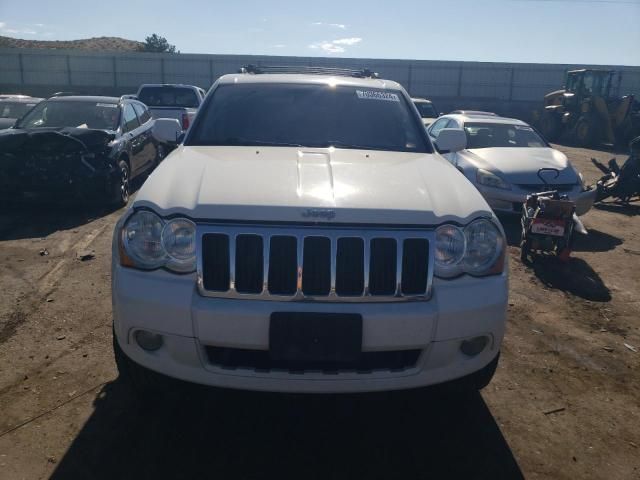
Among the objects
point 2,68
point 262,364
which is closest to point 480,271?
point 262,364

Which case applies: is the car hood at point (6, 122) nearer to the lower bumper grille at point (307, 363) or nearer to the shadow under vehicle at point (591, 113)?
the lower bumper grille at point (307, 363)

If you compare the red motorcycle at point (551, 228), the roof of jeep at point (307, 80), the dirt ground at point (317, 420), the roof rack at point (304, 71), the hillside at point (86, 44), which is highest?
the hillside at point (86, 44)

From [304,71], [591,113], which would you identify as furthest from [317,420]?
[591,113]

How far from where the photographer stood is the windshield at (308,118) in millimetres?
3803

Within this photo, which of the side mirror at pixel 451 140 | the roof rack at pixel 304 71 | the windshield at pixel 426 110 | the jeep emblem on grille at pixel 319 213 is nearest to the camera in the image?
the jeep emblem on grille at pixel 319 213

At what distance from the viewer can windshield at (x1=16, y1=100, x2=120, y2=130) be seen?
8.21 metres

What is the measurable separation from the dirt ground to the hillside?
51.1 m

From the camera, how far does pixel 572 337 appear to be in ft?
13.8

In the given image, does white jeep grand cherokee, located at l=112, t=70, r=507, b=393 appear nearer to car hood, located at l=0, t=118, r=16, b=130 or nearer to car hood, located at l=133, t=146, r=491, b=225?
car hood, located at l=133, t=146, r=491, b=225

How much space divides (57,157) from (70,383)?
4.80 m

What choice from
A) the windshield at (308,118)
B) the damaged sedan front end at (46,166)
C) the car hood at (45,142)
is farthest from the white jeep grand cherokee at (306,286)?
the car hood at (45,142)

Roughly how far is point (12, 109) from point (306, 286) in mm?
10457

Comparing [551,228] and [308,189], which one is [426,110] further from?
[308,189]

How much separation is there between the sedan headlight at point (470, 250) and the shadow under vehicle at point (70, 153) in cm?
597
